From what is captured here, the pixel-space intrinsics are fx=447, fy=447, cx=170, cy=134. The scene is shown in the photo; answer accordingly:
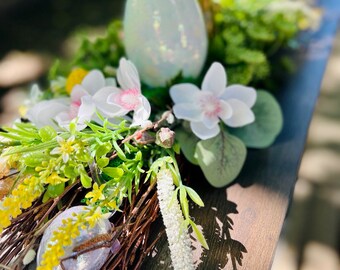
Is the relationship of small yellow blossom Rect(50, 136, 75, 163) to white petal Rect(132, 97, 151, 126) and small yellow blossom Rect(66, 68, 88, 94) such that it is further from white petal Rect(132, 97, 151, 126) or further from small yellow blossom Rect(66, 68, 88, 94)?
small yellow blossom Rect(66, 68, 88, 94)

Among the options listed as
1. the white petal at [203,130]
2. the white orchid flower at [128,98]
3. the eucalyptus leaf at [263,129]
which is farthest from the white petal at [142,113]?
the eucalyptus leaf at [263,129]

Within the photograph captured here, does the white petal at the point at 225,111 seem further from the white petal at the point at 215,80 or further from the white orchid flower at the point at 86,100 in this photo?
the white orchid flower at the point at 86,100

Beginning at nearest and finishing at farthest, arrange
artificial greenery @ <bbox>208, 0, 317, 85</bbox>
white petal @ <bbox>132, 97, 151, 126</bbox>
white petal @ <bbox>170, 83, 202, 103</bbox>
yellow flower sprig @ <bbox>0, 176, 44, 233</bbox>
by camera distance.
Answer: yellow flower sprig @ <bbox>0, 176, 44, 233</bbox> < white petal @ <bbox>132, 97, 151, 126</bbox> < white petal @ <bbox>170, 83, 202, 103</bbox> < artificial greenery @ <bbox>208, 0, 317, 85</bbox>

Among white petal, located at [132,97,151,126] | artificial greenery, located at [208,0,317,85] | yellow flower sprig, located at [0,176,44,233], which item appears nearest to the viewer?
yellow flower sprig, located at [0,176,44,233]

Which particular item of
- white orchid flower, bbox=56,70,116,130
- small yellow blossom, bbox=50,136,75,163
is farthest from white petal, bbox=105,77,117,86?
small yellow blossom, bbox=50,136,75,163

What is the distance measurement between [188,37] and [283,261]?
2.06 feet

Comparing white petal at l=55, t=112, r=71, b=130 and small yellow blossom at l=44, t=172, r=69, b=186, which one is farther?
white petal at l=55, t=112, r=71, b=130

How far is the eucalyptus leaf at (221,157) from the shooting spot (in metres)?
0.70

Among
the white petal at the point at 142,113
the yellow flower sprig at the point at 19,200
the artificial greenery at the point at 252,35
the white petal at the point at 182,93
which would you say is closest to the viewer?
the yellow flower sprig at the point at 19,200

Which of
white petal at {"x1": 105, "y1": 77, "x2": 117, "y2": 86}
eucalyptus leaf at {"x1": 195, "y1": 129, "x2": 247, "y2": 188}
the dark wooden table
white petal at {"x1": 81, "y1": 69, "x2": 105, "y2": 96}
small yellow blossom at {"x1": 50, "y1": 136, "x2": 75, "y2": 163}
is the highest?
small yellow blossom at {"x1": 50, "y1": 136, "x2": 75, "y2": 163}

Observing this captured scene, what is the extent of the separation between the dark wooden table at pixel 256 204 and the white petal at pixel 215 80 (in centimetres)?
14

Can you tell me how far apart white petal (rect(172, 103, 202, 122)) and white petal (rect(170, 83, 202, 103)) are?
1cm

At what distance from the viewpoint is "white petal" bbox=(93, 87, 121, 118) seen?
0.68m

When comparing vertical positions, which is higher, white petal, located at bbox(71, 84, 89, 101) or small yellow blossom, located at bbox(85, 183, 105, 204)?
small yellow blossom, located at bbox(85, 183, 105, 204)
